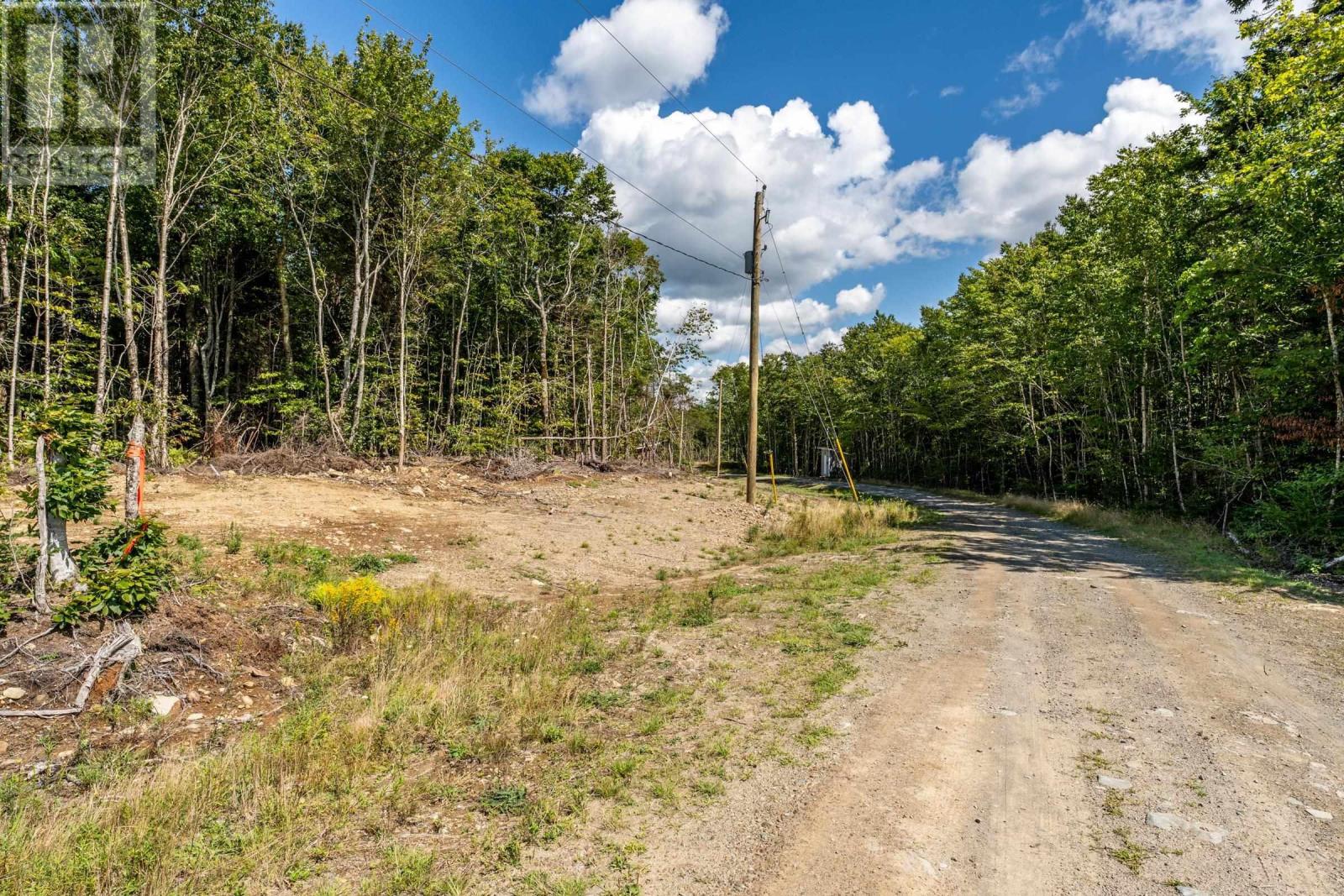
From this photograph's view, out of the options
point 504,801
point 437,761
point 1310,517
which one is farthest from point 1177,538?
point 437,761

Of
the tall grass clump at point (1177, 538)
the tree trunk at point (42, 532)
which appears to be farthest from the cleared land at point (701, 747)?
the tall grass clump at point (1177, 538)

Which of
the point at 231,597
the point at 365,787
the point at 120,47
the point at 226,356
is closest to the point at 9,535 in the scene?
the point at 231,597

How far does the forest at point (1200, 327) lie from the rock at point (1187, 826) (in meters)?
9.13

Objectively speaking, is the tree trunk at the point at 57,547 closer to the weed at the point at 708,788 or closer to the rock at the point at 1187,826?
the weed at the point at 708,788

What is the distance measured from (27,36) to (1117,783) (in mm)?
21958

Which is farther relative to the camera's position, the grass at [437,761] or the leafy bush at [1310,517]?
the leafy bush at [1310,517]

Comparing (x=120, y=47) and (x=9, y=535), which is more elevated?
(x=120, y=47)

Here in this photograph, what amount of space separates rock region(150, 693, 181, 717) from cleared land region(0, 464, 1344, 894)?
0.04 metres

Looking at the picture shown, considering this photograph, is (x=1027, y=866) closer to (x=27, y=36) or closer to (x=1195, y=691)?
(x=1195, y=691)

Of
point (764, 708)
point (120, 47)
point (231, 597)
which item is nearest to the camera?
point (764, 708)

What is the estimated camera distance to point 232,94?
15.3 metres

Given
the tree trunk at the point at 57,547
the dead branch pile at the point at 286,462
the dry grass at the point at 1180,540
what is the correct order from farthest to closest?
the dead branch pile at the point at 286,462 < the dry grass at the point at 1180,540 < the tree trunk at the point at 57,547

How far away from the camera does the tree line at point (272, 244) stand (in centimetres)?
1309

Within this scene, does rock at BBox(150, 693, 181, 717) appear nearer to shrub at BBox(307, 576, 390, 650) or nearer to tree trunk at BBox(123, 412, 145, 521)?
shrub at BBox(307, 576, 390, 650)
